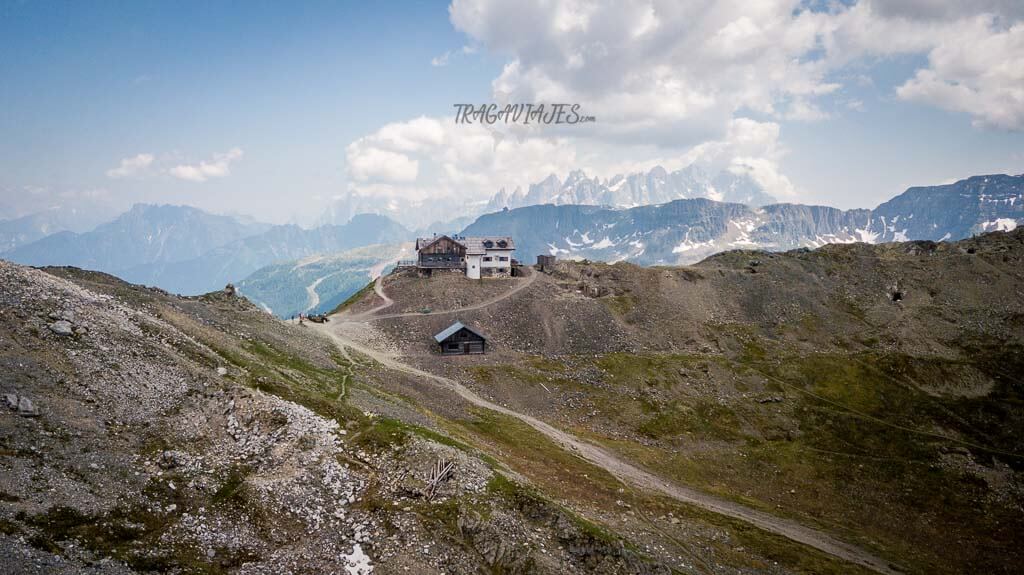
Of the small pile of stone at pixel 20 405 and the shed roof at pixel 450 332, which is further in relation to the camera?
the shed roof at pixel 450 332

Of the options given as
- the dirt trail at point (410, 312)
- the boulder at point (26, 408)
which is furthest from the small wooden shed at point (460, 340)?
the boulder at point (26, 408)

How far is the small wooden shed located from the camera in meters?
94.8

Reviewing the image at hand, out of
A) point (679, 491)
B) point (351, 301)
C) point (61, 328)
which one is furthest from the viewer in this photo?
point (351, 301)

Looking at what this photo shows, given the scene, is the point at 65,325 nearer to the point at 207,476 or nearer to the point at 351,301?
the point at 207,476

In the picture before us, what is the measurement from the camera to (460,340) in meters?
96.1

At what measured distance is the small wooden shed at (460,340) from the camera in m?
94.8

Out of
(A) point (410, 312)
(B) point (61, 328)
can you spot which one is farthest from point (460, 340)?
(B) point (61, 328)

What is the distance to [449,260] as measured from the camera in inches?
5221

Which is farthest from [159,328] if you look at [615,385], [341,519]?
[615,385]

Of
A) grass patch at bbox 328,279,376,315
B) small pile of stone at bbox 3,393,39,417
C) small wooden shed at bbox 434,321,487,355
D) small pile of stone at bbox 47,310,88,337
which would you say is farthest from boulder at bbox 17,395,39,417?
grass patch at bbox 328,279,376,315

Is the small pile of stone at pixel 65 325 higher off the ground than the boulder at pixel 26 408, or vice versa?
the small pile of stone at pixel 65 325

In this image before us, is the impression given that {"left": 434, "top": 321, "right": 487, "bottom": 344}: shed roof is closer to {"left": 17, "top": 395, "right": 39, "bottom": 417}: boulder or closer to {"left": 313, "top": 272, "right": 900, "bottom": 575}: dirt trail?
{"left": 313, "top": 272, "right": 900, "bottom": 575}: dirt trail

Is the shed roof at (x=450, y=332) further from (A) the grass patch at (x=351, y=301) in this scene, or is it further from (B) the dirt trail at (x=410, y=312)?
(A) the grass patch at (x=351, y=301)

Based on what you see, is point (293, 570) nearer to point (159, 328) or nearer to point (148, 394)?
point (148, 394)
